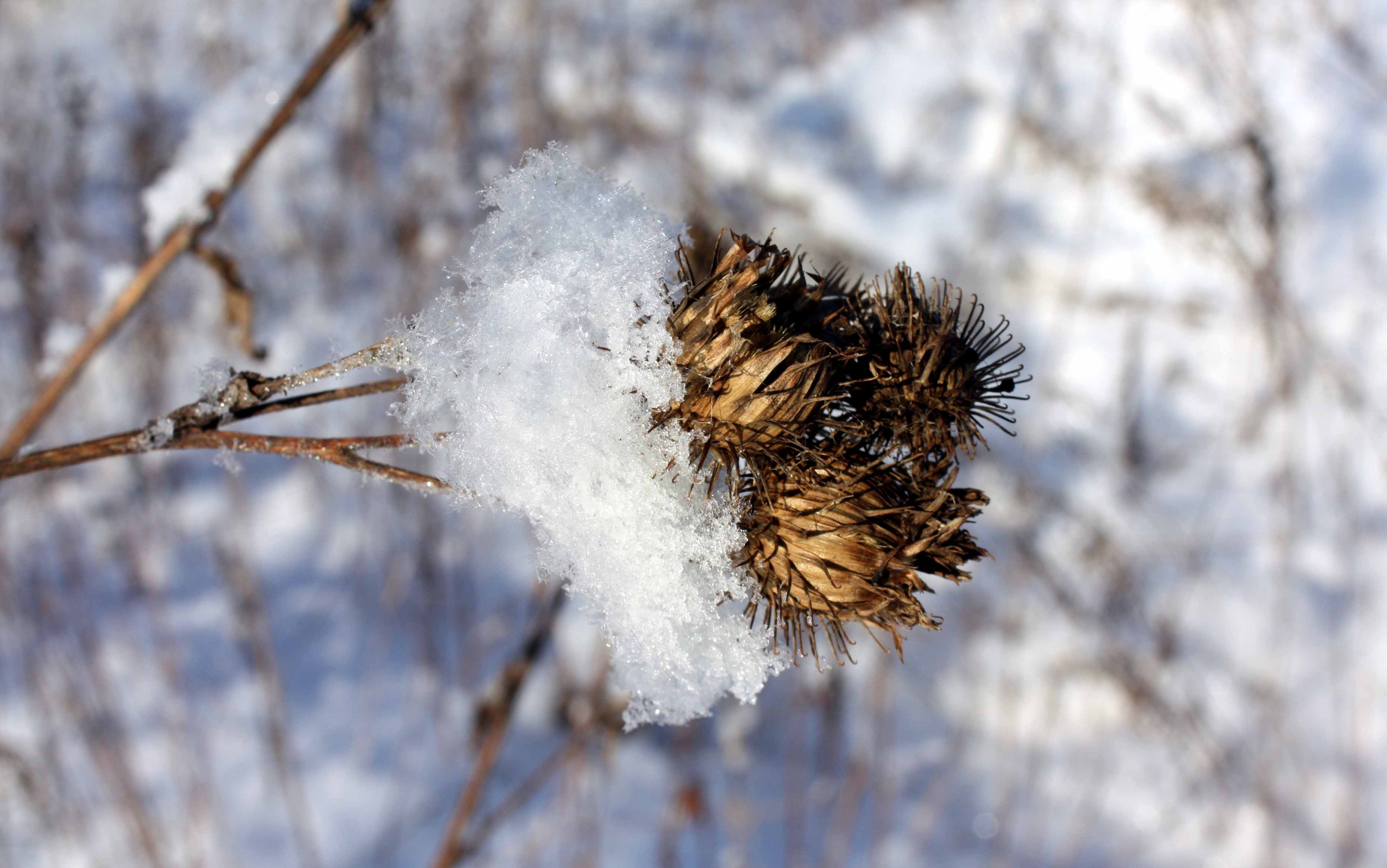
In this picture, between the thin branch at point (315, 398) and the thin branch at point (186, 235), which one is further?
the thin branch at point (186, 235)

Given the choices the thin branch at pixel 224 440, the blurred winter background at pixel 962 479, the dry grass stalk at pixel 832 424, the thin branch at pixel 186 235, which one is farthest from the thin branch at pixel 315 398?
the blurred winter background at pixel 962 479

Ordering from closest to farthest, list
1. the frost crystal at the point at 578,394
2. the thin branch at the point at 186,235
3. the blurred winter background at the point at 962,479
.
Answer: the frost crystal at the point at 578,394 < the thin branch at the point at 186,235 < the blurred winter background at the point at 962,479

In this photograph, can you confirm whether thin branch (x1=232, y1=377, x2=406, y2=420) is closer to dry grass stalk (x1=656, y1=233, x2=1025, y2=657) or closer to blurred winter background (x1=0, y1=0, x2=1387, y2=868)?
dry grass stalk (x1=656, y1=233, x2=1025, y2=657)

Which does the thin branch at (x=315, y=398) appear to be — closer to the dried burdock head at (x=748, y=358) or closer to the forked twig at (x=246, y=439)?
the forked twig at (x=246, y=439)

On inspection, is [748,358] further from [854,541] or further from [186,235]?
[186,235]

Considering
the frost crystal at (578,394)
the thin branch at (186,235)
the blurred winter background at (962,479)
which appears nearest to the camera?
the frost crystal at (578,394)
